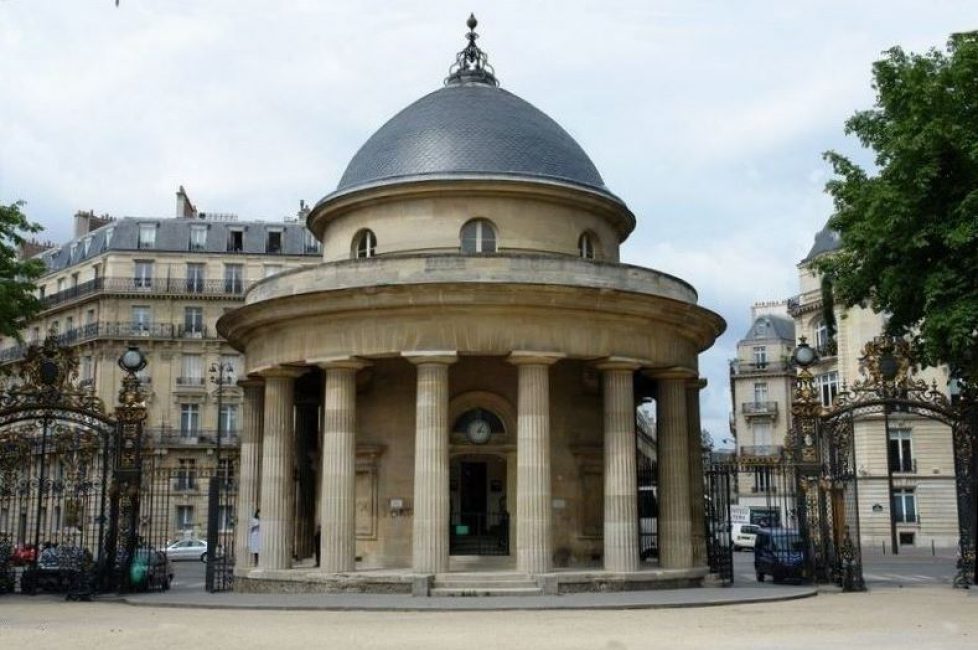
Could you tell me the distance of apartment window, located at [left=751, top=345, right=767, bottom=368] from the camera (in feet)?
260

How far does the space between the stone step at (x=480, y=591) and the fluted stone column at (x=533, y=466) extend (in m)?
0.54

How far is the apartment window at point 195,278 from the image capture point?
6278 cm

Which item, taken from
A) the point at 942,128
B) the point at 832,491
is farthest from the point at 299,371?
the point at 942,128

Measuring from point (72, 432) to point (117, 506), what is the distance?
2.14m

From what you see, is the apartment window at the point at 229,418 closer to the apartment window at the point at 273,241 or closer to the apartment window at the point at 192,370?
the apartment window at the point at 192,370

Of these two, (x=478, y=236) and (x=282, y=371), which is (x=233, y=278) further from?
(x=282, y=371)

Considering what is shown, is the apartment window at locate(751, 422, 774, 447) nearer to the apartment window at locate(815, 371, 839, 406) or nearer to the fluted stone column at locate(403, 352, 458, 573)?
the apartment window at locate(815, 371, 839, 406)

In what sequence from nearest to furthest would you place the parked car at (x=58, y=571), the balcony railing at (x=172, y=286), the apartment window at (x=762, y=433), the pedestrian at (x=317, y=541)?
1. the parked car at (x=58, y=571)
2. the pedestrian at (x=317, y=541)
3. the balcony railing at (x=172, y=286)
4. the apartment window at (x=762, y=433)

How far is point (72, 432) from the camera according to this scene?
26672 millimetres

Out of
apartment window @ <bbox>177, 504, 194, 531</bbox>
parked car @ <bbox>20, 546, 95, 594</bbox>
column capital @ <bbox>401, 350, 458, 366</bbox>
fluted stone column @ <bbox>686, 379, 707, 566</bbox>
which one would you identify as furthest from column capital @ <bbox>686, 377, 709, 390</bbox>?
apartment window @ <bbox>177, 504, 194, 531</bbox>

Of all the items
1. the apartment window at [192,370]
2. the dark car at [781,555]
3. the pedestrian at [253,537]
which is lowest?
the dark car at [781,555]

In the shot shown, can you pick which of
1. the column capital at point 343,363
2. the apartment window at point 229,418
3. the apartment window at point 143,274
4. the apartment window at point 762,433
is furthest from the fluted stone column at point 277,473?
the apartment window at point 762,433

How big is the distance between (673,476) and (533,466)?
14.7 feet

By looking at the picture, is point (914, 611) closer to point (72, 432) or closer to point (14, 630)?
point (14, 630)
